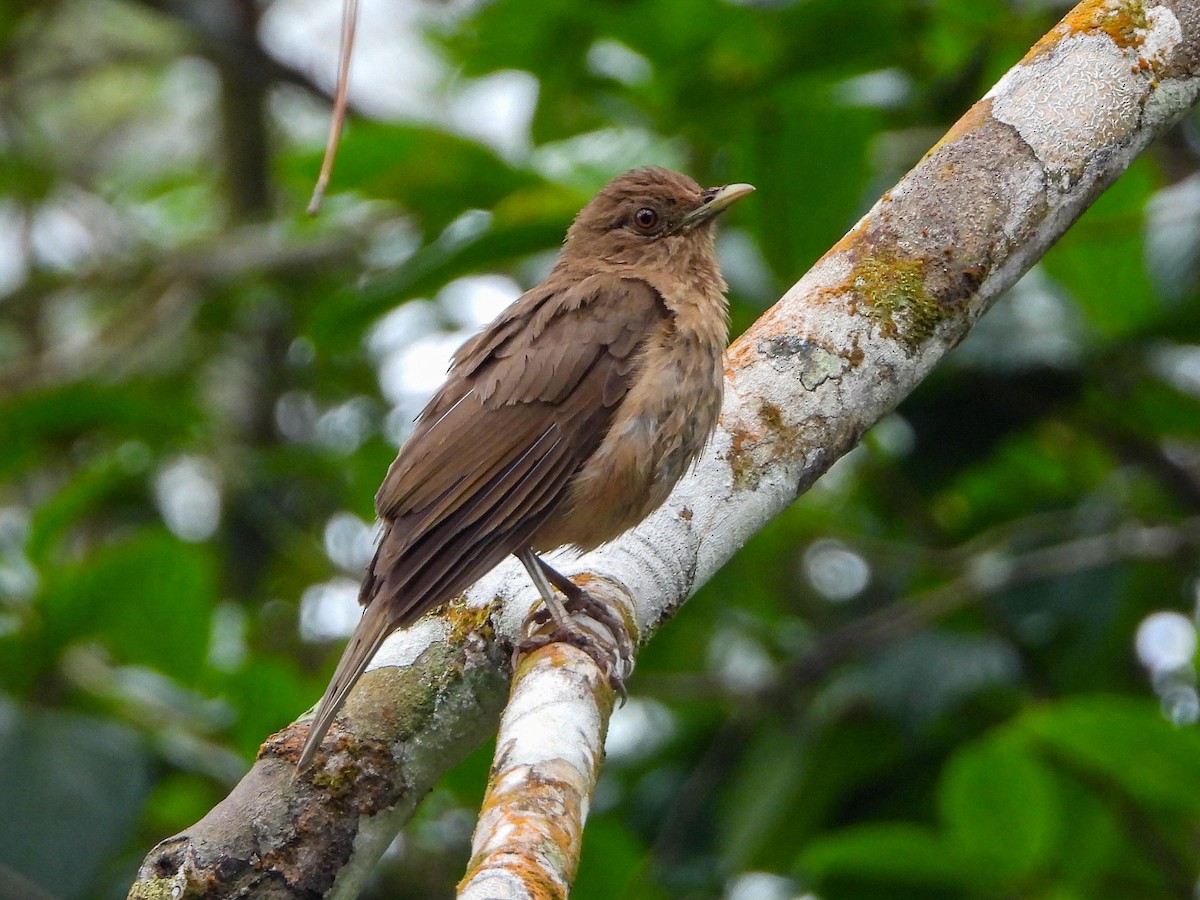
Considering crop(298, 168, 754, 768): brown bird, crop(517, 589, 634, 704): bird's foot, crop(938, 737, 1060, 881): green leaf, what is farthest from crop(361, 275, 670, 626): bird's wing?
crop(938, 737, 1060, 881): green leaf

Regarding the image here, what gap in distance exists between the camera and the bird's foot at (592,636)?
10.1 ft

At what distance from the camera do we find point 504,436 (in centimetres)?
388

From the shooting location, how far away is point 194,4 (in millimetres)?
7016

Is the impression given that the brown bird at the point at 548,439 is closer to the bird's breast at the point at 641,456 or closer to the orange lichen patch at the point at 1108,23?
the bird's breast at the point at 641,456

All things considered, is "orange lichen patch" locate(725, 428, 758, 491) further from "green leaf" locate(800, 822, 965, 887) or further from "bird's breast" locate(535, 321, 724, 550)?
"green leaf" locate(800, 822, 965, 887)

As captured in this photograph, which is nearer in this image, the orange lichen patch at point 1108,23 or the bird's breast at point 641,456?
the orange lichen patch at point 1108,23

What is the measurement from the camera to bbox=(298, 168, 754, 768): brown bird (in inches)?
139

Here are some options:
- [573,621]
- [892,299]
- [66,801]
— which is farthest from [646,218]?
[66,801]

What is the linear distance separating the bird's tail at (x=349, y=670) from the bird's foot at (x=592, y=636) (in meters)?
0.32

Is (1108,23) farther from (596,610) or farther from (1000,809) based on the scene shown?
(1000,809)

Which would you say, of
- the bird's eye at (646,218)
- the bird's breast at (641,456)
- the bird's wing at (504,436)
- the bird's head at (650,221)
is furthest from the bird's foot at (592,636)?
the bird's eye at (646,218)

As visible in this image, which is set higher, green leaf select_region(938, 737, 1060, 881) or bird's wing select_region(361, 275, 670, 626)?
bird's wing select_region(361, 275, 670, 626)

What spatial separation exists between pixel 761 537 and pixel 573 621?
3311 millimetres

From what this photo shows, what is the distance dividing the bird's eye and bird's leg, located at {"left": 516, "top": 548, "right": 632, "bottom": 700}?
1.46 m
